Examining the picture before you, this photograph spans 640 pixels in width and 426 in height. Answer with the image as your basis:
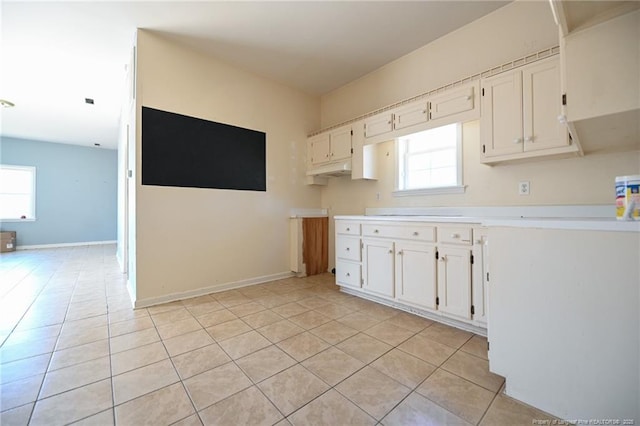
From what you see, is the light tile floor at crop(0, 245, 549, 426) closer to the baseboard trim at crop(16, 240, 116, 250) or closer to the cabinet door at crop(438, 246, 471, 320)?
the cabinet door at crop(438, 246, 471, 320)

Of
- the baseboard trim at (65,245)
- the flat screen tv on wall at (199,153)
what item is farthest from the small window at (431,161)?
the baseboard trim at (65,245)

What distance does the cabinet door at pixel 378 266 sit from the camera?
8.77 ft

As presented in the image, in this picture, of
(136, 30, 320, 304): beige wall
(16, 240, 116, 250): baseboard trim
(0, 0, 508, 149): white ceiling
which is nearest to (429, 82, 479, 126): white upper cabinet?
(0, 0, 508, 149): white ceiling

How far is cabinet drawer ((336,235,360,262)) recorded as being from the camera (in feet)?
9.96

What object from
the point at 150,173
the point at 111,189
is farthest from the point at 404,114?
the point at 111,189

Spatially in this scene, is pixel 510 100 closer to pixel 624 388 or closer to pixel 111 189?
pixel 624 388

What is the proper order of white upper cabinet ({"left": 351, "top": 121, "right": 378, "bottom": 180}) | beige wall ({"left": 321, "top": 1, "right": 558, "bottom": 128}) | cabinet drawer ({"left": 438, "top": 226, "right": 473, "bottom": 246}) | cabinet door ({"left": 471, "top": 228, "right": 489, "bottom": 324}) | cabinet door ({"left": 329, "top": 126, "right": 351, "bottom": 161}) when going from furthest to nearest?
cabinet door ({"left": 329, "top": 126, "right": 351, "bottom": 161})
white upper cabinet ({"left": 351, "top": 121, "right": 378, "bottom": 180})
beige wall ({"left": 321, "top": 1, "right": 558, "bottom": 128})
cabinet drawer ({"left": 438, "top": 226, "right": 473, "bottom": 246})
cabinet door ({"left": 471, "top": 228, "right": 489, "bottom": 324})

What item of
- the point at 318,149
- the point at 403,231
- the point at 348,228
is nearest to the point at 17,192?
the point at 318,149

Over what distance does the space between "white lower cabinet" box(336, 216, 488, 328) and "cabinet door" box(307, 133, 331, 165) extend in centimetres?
127

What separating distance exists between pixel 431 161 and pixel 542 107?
1136 millimetres

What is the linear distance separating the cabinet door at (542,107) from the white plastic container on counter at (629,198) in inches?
37.2

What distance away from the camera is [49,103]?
473 centimetres

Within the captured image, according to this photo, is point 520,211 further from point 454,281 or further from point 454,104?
point 454,104

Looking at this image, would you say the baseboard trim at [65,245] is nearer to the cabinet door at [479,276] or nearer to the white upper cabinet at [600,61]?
the cabinet door at [479,276]
